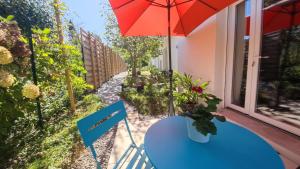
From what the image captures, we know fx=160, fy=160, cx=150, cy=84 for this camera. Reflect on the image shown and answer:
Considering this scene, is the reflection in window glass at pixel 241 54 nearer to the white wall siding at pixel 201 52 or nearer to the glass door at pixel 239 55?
the glass door at pixel 239 55

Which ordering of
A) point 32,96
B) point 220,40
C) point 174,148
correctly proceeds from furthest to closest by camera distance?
point 220,40 → point 32,96 → point 174,148

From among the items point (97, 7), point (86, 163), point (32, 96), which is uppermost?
point (97, 7)

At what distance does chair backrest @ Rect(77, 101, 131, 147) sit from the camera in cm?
104

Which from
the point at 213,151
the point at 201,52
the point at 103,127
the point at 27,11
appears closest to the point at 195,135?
the point at 213,151

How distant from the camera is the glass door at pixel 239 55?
2367 millimetres

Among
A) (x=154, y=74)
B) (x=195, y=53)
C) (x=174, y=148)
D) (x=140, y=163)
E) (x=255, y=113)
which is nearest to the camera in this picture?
(x=174, y=148)

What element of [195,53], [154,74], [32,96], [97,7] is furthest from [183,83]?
[97,7]

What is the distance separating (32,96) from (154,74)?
18.7ft

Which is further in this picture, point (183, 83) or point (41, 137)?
point (183, 83)

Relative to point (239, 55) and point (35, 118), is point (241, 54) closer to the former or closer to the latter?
point (239, 55)

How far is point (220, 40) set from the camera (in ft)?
9.25

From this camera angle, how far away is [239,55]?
2596 mm

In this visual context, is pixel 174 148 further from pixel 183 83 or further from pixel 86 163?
pixel 183 83

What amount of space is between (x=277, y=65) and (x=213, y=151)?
6.14 feet
